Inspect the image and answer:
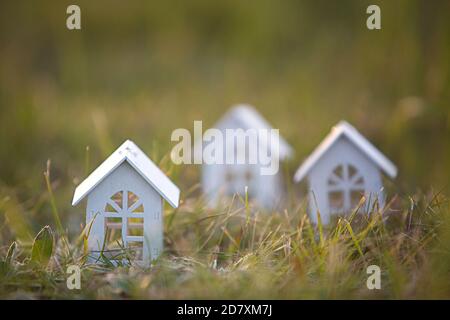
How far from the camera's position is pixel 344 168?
2623 mm

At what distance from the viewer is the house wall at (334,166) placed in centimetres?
261

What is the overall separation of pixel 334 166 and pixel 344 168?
0.05 m

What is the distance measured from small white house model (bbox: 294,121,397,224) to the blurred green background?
44 cm

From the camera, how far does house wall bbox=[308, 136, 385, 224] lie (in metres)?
2.61

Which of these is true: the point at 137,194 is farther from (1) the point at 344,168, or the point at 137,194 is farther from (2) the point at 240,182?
(2) the point at 240,182

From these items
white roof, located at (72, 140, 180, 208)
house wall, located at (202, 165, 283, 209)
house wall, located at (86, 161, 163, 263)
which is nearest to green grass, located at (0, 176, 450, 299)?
house wall, located at (86, 161, 163, 263)

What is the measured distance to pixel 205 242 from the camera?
239cm

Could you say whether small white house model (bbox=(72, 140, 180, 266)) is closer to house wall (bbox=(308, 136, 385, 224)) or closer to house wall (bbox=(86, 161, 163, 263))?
house wall (bbox=(86, 161, 163, 263))

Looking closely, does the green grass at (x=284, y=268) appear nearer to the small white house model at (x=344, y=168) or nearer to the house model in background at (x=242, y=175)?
the small white house model at (x=344, y=168)

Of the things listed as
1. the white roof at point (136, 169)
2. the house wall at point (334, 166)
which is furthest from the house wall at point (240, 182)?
the white roof at point (136, 169)
